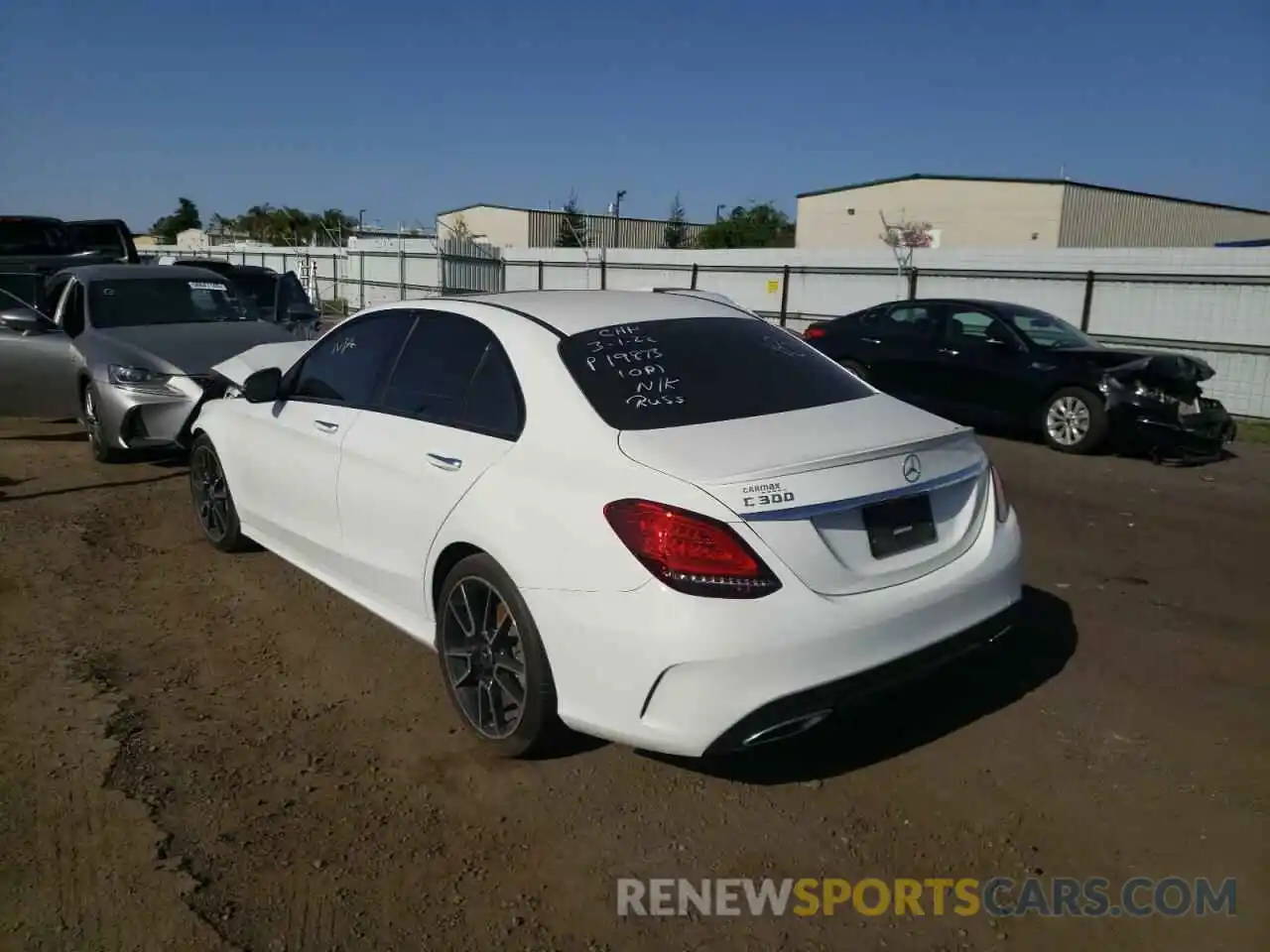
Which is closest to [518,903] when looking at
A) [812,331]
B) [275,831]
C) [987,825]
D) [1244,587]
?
[275,831]

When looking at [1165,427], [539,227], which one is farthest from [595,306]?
[539,227]

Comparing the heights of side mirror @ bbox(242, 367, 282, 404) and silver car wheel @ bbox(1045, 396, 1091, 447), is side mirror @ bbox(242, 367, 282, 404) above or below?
above

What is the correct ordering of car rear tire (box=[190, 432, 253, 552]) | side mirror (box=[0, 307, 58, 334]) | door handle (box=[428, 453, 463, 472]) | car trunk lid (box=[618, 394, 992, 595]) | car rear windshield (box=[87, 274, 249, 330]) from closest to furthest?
car trunk lid (box=[618, 394, 992, 595]), door handle (box=[428, 453, 463, 472]), car rear tire (box=[190, 432, 253, 552]), side mirror (box=[0, 307, 58, 334]), car rear windshield (box=[87, 274, 249, 330])

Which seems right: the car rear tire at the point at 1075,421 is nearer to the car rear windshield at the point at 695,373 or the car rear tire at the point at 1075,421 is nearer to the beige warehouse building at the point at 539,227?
the car rear windshield at the point at 695,373

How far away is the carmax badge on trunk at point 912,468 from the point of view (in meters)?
3.34

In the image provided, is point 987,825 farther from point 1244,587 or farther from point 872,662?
point 1244,587

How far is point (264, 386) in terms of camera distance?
506 cm

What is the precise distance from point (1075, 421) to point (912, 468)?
7617 mm

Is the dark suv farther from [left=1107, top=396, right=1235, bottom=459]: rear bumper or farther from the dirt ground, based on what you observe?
[left=1107, top=396, right=1235, bottom=459]: rear bumper

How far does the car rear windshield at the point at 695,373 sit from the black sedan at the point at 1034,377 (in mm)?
4914

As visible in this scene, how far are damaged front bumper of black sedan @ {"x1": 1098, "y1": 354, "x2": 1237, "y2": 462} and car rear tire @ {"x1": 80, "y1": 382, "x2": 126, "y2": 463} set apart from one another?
8957 mm

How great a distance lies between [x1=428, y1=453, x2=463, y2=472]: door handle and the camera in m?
3.67

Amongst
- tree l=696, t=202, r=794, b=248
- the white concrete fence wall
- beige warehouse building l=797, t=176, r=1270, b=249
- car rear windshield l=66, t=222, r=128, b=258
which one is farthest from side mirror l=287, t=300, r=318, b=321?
tree l=696, t=202, r=794, b=248

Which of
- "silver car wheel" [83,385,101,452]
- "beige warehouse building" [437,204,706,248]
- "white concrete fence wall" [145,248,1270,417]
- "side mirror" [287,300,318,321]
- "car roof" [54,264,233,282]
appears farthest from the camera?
"beige warehouse building" [437,204,706,248]
